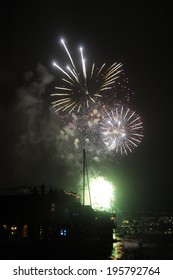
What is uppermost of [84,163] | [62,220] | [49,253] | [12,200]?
[84,163]

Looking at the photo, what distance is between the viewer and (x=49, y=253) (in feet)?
154

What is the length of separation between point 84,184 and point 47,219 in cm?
1623

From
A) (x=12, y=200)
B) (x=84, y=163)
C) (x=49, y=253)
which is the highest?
(x=84, y=163)

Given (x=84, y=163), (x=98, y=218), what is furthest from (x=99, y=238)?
(x=84, y=163)

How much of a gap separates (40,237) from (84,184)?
1909 centimetres
